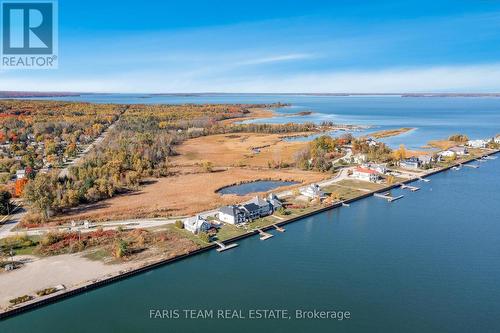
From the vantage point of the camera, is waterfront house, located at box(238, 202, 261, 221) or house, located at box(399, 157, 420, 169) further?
house, located at box(399, 157, 420, 169)

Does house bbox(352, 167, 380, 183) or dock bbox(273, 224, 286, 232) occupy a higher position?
house bbox(352, 167, 380, 183)

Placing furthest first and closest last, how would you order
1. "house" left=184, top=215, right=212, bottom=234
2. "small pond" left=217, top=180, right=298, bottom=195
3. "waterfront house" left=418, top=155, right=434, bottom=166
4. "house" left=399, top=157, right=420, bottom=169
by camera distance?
"waterfront house" left=418, top=155, right=434, bottom=166 < "house" left=399, top=157, right=420, bottom=169 < "small pond" left=217, top=180, right=298, bottom=195 < "house" left=184, top=215, right=212, bottom=234

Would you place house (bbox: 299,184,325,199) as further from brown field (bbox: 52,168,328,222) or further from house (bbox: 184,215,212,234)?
house (bbox: 184,215,212,234)

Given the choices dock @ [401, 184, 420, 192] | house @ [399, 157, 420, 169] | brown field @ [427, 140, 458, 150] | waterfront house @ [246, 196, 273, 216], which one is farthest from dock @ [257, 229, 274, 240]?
brown field @ [427, 140, 458, 150]

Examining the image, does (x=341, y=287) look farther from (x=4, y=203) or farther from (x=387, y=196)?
(x=4, y=203)

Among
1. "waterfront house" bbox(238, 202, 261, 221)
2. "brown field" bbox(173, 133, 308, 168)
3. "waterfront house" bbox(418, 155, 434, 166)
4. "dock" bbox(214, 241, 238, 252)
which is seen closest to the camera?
"dock" bbox(214, 241, 238, 252)

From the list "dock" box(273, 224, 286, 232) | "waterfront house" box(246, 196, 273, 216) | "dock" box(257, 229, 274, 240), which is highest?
"waterfront house" box(246, 196, 273, 216)
